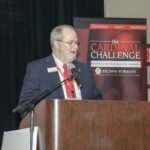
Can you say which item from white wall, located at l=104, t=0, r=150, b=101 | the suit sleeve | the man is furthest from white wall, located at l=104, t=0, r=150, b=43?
the suit sleeve

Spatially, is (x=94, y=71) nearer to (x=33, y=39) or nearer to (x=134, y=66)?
(x=134, y=66)

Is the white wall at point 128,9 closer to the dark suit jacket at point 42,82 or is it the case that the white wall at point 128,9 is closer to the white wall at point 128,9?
the white wall at point 128,9

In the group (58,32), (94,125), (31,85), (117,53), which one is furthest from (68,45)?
(117,53)

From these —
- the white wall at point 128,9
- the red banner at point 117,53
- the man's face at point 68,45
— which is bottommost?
the red banner at point 117,53

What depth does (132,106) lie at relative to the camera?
6.80 feet

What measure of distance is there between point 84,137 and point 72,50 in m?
1.00

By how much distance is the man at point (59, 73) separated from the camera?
2.73 metres

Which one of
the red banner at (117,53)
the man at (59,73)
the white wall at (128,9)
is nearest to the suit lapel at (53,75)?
the man at (59,73)

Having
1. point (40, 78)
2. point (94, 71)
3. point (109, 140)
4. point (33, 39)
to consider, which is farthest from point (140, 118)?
point (33, 39)

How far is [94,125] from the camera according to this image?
1997mm

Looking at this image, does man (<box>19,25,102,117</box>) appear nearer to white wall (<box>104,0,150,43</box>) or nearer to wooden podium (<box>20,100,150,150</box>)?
wooden podium (<box>20,100,150,150</box>)

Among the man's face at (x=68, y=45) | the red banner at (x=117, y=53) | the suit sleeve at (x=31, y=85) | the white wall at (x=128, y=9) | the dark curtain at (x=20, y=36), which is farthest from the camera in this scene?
the white wall at (x=128, y=9)

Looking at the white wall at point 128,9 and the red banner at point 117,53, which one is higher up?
the white wall at point 128,9

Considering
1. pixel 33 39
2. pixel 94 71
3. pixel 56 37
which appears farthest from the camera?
pixel 33 39
